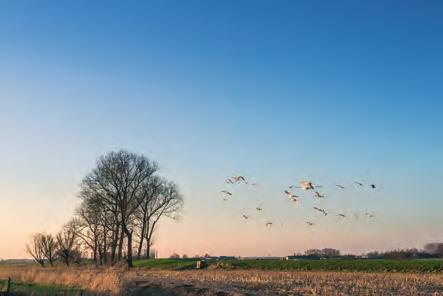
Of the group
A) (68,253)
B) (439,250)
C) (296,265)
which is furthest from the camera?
(439,250)

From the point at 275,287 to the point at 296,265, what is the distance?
27.7 m

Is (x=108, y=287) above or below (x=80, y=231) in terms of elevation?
below

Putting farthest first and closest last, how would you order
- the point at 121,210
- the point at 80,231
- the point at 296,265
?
the point at 80,231 → the point at 121,210 → the point at 296,265

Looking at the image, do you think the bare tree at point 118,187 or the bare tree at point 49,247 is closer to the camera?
the bare tree at point 118,187

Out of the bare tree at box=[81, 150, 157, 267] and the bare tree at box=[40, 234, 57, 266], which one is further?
the bare tree at box=[40, 234, 57, 266]

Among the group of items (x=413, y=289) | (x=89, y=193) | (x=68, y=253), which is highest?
(x=89, y=193)

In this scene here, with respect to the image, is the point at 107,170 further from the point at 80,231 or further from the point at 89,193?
the point at 80,231

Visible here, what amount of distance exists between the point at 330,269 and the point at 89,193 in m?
29.6

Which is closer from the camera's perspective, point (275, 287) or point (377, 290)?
point (377, 290)

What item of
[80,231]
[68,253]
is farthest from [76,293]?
[68,253]

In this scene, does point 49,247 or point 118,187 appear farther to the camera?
point 49,247

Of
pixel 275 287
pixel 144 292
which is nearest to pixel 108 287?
pixel 144 292

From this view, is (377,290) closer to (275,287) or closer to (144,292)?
(275,287)

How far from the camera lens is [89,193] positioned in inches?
2589
